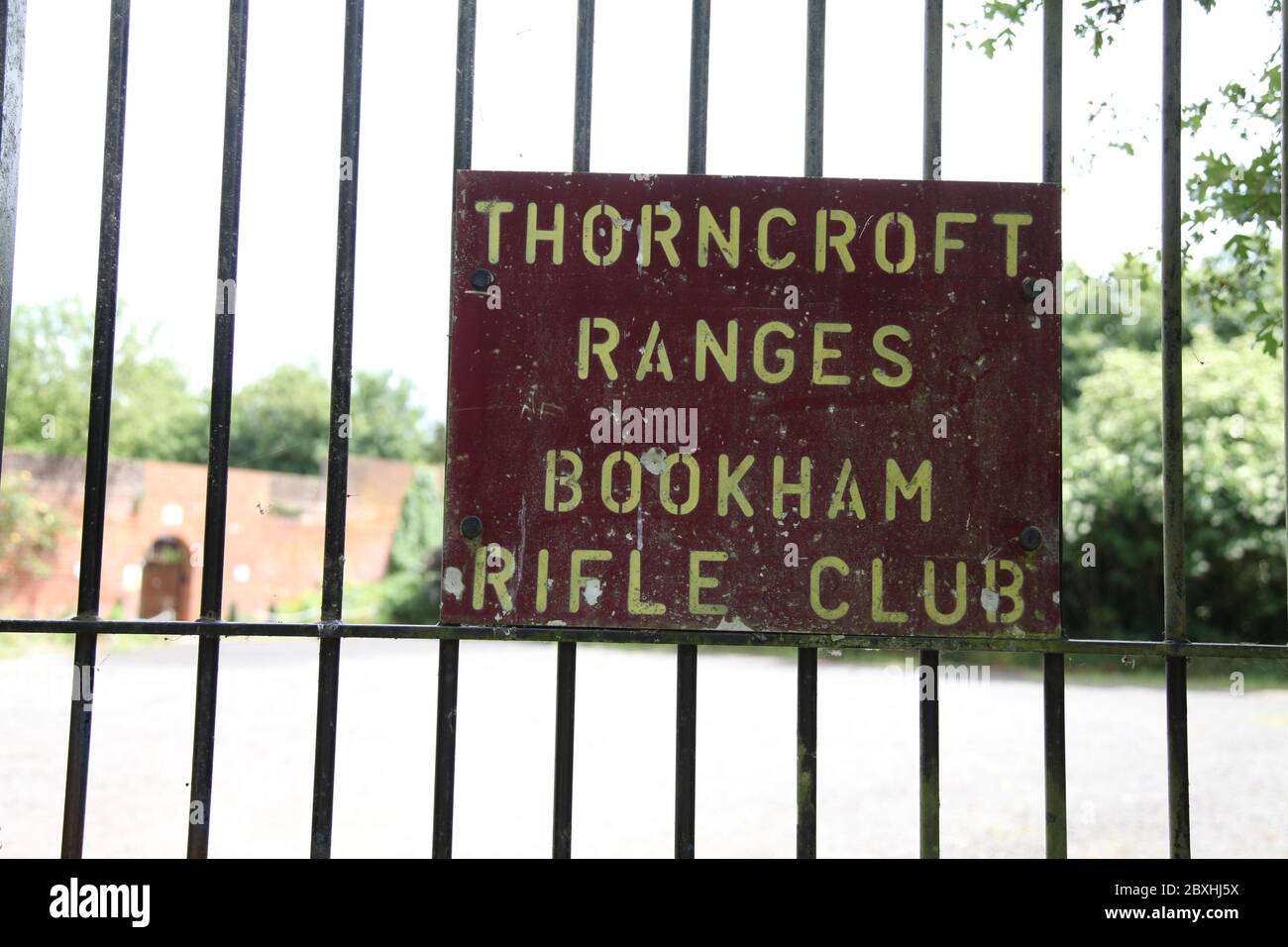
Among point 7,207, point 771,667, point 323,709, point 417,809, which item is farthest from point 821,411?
point 771,667

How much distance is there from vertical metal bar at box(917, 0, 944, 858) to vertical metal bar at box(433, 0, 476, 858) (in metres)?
0.94

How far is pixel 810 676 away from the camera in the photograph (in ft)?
6.17

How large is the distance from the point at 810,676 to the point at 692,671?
0.79 feet

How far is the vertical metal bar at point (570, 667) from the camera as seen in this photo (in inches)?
73.8

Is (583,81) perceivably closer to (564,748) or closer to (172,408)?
(564,748)

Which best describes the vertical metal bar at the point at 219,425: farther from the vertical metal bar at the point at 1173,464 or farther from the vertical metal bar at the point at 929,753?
the vertical metal bar at the point at 1173,464

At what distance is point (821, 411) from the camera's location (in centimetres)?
193

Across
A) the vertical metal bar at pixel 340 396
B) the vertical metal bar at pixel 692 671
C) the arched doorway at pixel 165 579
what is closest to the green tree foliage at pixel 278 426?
the arched doorway at pixel 165 579

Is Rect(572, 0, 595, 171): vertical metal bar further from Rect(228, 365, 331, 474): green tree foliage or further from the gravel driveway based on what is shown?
Rect(228, 365, 331, 474): green tree foliage

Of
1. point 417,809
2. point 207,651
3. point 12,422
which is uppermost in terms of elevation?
point 12,422

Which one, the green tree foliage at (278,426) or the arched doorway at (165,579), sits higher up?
the green tree foliage at (278,426)

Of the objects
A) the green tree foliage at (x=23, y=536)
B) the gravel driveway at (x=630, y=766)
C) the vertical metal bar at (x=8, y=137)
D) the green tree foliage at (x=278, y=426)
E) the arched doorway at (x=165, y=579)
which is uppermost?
the green tree foliage at (x=278, y=426)

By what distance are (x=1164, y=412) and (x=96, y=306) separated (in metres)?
2.22

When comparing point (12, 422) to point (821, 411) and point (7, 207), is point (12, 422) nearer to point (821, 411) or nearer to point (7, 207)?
point (7, 207)
